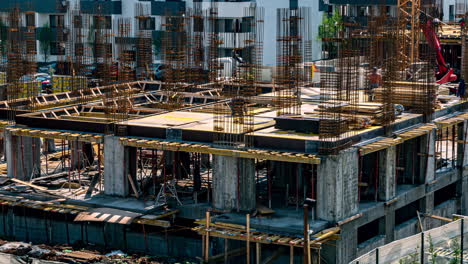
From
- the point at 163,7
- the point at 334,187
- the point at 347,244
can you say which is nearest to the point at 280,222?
the point at 334,187

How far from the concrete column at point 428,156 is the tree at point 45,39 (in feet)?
180

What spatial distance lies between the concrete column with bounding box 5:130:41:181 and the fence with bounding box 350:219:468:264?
20490 mm

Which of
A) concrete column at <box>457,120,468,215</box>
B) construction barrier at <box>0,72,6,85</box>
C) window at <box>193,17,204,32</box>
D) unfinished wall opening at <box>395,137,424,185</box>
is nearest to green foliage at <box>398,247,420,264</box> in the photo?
unfinished wall opening at <box>395,137,424,185</box>

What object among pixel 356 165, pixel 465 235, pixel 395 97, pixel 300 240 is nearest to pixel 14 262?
pixel 300 240

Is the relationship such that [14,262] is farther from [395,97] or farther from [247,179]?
[395,97]

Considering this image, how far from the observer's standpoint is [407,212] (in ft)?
143

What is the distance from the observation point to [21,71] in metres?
51.2

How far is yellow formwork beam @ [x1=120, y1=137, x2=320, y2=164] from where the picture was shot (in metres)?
36.6

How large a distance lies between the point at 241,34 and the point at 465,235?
5254 centimetres

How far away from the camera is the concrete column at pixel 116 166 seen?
4088 cm

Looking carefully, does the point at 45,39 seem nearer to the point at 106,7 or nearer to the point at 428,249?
the point at 106,7

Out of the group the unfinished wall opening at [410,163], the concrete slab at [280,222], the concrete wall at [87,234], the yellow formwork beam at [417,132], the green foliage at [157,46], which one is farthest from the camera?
the green foliage at [157,46]

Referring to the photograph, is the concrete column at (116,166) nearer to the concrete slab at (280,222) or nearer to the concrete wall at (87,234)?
the concrete wall at (87,234)

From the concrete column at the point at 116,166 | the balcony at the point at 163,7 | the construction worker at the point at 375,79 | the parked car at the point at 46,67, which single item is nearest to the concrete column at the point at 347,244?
the concrete column at the point at 116,166
